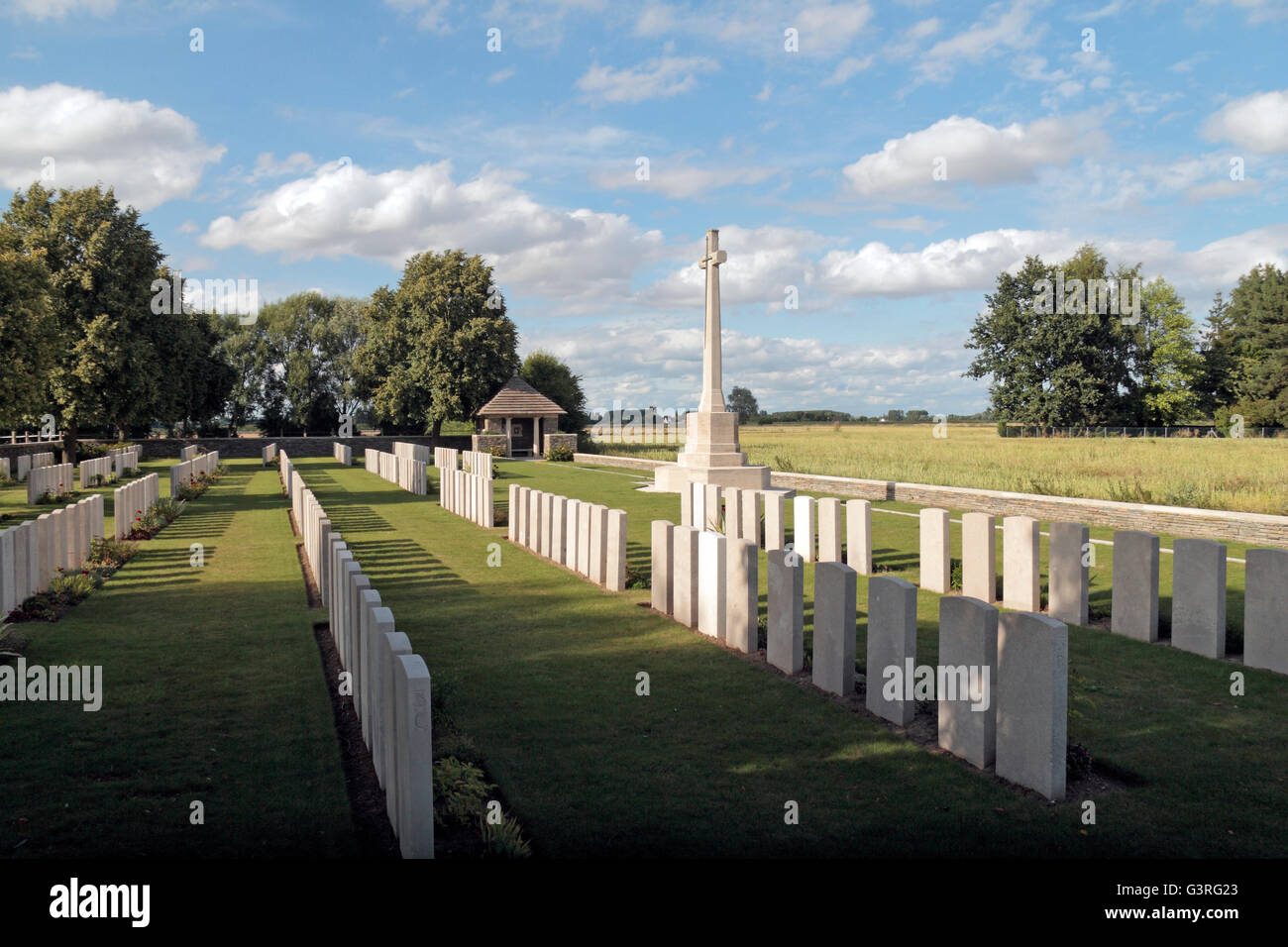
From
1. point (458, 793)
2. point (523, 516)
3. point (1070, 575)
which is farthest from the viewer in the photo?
point (523, 516)

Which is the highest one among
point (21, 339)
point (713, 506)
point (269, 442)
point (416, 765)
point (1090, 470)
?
point (21, 339)

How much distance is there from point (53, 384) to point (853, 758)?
31.6 meters

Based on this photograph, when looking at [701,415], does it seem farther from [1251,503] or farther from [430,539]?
[1251,503]

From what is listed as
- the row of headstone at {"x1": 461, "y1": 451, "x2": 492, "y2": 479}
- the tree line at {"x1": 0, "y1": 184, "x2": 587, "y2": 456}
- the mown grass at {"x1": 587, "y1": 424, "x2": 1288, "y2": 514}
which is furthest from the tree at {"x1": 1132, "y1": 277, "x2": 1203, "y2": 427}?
the row of headstone at {"x1": 461, "y1": 451, "x2": 492, "y2": 479}

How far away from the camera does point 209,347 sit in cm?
4622

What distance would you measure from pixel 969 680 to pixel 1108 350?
63064mm

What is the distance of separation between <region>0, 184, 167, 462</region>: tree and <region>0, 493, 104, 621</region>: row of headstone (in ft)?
61.9

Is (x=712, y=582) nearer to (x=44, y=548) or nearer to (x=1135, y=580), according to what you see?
(x=1135, y=580)

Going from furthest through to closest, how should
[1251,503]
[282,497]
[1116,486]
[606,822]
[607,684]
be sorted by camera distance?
[282,497] → [1116,486] → [1251,503] → [607,684] → [606,822]

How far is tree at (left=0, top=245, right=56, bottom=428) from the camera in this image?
18750 mm

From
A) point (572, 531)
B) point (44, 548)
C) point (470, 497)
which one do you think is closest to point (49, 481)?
point (470, 497)

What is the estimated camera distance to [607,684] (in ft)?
22.4

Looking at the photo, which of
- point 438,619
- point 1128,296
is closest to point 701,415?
point 438,619

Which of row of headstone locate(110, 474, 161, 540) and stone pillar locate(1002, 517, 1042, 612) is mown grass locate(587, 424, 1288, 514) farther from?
row of headstone locate(110, 474, 161, 540)
